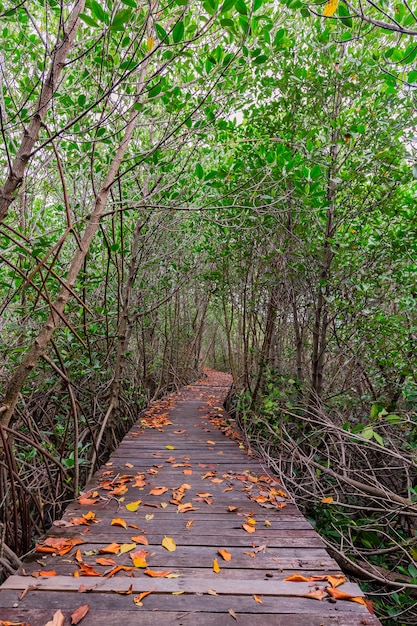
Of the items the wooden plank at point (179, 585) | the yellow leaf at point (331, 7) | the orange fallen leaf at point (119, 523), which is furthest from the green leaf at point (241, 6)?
the orange fallen leaf at point (119, 523)

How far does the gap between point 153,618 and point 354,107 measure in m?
3.74

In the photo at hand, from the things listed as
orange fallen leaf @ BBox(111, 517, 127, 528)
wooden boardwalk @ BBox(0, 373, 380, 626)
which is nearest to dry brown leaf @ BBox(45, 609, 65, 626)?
wooden boardwalk @ BBox(0, 373, 380, 626)

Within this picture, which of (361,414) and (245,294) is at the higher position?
(245,294)

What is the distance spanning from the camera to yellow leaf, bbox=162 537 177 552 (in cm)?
185

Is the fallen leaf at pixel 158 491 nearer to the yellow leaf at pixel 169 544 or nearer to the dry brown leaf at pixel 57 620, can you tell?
the yellow leaf at pixel 169 544

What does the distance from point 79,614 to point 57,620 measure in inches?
2.9

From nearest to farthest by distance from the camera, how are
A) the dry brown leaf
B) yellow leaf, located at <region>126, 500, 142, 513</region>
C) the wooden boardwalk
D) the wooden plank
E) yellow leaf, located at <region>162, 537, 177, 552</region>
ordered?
the dry brown leaf, the wooden boardwalk, the wooden plank, yellow leaf, located at <region>162, 537, 177, 552</region>, yellow leaf, located at <region>126, 500, 142, 513</region>

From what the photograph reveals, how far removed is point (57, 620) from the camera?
1.30m

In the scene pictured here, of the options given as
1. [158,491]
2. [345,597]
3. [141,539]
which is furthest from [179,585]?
[158,491]

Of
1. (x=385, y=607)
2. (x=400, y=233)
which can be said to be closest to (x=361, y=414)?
(x=385, y=607)

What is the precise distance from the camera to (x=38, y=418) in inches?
161

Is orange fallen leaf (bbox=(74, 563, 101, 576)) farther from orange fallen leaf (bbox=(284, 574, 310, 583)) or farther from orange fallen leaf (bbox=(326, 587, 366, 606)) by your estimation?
orange fallen leaf (bbox=(326, 587, 366, 606))

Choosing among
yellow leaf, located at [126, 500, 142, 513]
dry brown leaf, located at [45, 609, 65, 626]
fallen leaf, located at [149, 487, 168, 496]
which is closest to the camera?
dry brown leaf, located at [45, 609, 65, 626]

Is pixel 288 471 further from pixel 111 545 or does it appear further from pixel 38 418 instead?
pixel 38 418
